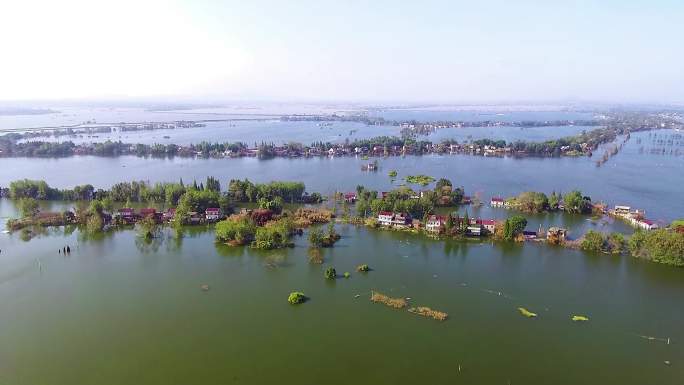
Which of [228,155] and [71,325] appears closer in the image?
[71,325]

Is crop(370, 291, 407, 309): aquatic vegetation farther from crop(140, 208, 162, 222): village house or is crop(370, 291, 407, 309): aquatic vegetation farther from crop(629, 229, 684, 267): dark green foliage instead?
crop(140, 208, 162, 222): village house

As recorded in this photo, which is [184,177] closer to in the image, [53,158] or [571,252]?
[53,158]

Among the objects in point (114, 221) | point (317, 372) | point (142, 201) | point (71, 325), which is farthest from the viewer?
point (142, 201)

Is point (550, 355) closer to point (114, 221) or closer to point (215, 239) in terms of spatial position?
point (215, 239)

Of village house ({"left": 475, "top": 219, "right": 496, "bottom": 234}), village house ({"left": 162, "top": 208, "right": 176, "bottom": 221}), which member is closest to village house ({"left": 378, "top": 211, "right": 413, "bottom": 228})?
village house ({"left": 475, "top": 219, "right": 496, "bottom": 234})

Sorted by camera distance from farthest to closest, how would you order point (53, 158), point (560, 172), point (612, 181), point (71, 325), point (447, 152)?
point (447, 152) → point (53, 158) → point (560, 172) → point (612, 181) → point (71, 325)

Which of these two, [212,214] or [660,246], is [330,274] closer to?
[212,214]

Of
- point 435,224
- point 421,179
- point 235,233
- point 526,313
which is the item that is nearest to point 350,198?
point 435,224

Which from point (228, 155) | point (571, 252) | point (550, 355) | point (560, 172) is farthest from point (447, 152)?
point (550, 355)

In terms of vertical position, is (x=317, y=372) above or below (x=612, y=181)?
below
